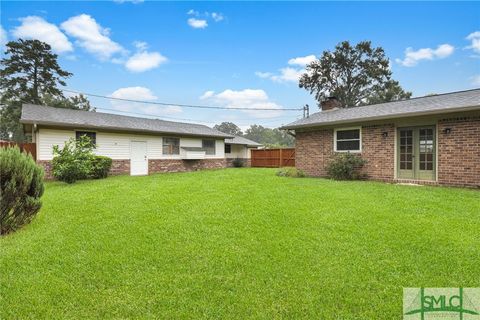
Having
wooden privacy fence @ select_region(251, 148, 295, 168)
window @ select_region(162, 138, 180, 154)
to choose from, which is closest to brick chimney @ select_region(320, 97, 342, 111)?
wooden privacy fence @ select_region(251, 148, 295, 168)

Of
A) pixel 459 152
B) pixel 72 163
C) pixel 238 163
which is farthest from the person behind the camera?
pixel 238 163

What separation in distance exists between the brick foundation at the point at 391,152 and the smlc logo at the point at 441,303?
25.1ft

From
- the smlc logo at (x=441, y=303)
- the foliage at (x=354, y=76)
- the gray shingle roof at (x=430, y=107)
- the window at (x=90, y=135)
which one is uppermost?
the foliage at (x=354, y=76)

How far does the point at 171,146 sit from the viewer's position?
→ 17438 mm

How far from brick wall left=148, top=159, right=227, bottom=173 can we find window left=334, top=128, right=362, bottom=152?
32.6 feet

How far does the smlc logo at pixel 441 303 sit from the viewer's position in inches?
94.9

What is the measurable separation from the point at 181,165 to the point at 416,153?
42.6 ft

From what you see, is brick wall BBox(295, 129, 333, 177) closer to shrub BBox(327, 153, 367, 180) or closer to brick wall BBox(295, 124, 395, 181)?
brick wall BBox(295, 124, 395, 181)

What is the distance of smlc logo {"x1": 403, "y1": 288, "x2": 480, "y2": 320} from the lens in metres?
2.41

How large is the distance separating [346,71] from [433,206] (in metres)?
32.3

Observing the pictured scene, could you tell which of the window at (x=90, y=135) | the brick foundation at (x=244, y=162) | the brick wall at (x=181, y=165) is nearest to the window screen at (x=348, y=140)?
the brick wall at (x=181, y=165)

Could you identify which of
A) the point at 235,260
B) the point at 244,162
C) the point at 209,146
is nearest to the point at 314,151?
the point at 209,146

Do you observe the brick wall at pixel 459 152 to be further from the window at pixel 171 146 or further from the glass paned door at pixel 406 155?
the window at pixel 171 146

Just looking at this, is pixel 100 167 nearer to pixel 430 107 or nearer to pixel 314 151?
pixel 314 151
